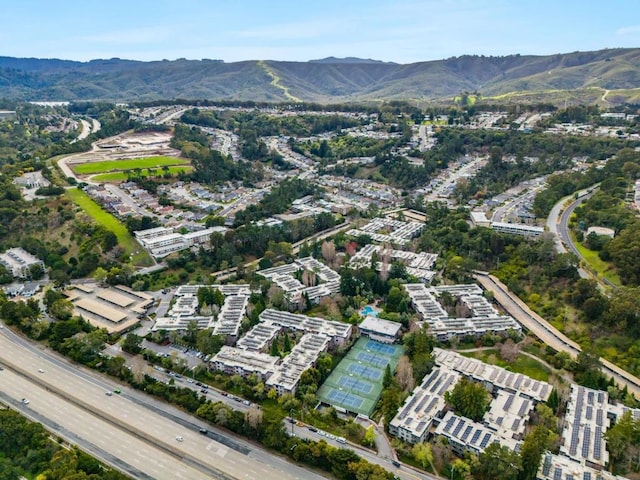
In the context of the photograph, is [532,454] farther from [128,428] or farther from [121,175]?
[121,175]

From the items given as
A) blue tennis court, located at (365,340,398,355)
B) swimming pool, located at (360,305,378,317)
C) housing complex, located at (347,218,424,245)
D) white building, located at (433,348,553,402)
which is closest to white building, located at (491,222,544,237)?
housing complex, located at (347,218,424,245)

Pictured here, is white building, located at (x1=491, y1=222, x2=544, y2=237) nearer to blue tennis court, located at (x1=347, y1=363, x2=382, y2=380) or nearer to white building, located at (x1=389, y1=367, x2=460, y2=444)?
white building, located at (x1=389, y1=367, x2=460, y2=444)

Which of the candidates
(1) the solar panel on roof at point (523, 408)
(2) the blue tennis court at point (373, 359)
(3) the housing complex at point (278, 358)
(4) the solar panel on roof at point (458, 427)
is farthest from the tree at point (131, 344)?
(1) the solar panel on roof at point (523, 408)

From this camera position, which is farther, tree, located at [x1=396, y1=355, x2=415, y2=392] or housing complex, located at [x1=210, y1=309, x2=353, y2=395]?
housing complex, located at [x1=210, y1=309, x2=353, y2=395]

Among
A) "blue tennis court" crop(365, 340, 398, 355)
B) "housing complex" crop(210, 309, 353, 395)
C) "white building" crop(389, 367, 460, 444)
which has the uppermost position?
"housing complex" crop(210, 309, 353, 395)

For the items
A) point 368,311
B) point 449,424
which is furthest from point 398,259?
point 449,424

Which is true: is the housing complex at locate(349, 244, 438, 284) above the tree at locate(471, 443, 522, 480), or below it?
above

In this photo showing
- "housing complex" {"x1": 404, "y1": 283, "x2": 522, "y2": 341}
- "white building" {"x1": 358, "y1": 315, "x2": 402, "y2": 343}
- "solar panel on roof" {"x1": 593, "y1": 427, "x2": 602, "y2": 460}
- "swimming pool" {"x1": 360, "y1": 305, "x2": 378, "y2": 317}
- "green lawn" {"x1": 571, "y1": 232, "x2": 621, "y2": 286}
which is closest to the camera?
"solar panel on roof" {"x1": 593, "y1": 427, "x2": 602, "y2": 460}
